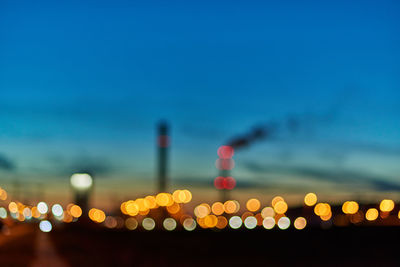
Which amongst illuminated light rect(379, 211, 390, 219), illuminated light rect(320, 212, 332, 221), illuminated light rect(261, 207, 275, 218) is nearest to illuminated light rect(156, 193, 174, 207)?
illuminated light rect(261, 207, 275, 218)

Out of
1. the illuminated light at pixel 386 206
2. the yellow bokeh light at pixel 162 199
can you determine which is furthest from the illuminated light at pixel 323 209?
the yellow bokeh light at pixel 162 199

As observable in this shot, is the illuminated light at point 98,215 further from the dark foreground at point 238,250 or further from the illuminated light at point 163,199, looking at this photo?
the dark foreground at point 238,250

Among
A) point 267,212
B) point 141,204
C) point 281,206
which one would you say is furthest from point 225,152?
point 141,204

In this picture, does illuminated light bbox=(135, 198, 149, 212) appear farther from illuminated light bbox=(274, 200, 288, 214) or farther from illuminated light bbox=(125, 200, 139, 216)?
illuminated light bbox=(274, 200, 288, 214)

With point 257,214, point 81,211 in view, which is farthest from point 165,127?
point 257,214

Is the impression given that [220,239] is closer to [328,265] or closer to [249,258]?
[249,258]
